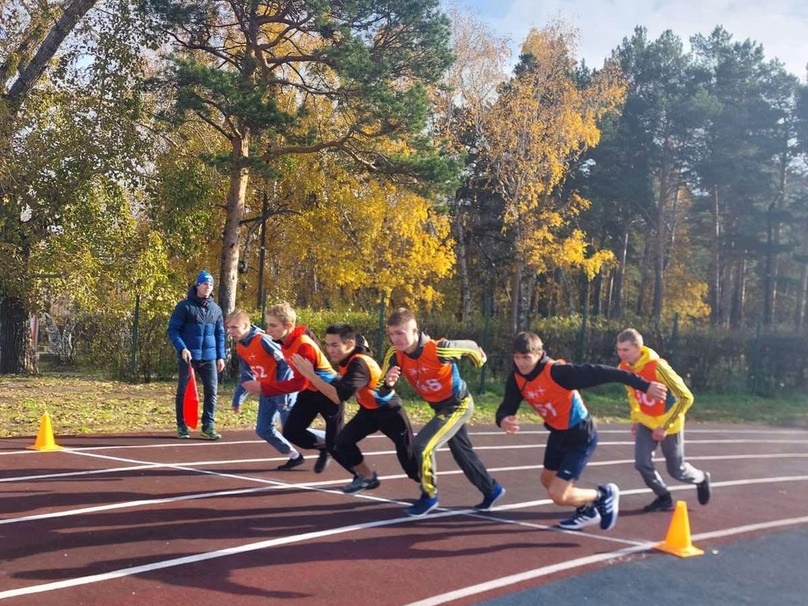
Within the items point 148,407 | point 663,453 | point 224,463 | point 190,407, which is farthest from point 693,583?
point 148,407

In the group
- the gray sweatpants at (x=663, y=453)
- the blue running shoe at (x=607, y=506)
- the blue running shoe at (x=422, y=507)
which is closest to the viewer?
the blue running shoe at (x=607, y=506)

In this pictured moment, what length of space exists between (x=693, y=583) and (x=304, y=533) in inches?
112

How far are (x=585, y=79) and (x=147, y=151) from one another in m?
27.1

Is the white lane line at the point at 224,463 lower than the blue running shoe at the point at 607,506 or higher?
lower

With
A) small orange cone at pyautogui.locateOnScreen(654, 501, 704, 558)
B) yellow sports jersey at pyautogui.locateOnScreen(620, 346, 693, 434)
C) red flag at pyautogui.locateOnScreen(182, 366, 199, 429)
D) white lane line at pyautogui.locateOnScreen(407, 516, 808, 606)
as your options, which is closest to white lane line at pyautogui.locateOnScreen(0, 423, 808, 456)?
red flag at pyautogui.locateOnScreen(182, 366, 199, 429)

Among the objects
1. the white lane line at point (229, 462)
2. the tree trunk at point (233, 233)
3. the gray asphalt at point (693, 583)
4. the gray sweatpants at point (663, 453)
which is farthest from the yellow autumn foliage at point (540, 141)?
the gray asphalt at point (693, 583)

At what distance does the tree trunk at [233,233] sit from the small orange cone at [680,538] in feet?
50.6

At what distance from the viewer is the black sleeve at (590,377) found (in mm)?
6453

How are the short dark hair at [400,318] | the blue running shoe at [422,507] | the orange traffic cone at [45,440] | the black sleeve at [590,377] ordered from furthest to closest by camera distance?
the orange traffic cone at [45,440] → the blue running shoe at [422,507] → the short dark hair at [400,318] → the black sleeve at [590,377]

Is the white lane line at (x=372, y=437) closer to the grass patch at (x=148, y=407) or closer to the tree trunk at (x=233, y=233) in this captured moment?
the grass patch at (x=148, y=407)

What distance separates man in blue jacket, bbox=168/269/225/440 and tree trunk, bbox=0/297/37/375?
13.8 m

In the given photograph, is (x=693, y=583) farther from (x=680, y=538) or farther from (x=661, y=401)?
(x=661, y=401)

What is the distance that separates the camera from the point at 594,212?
43.0 m

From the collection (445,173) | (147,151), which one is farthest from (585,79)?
(147,151)
